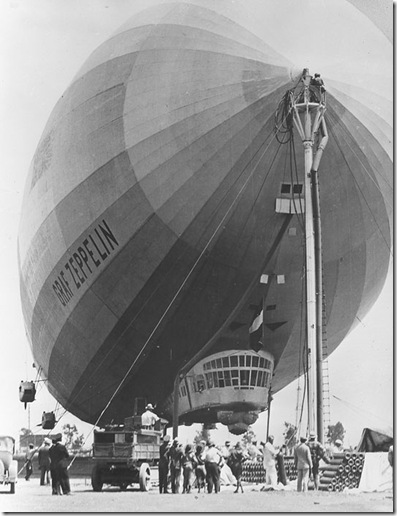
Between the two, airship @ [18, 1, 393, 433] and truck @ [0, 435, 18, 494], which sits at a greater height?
airship @ [18, 1, 393, 433]

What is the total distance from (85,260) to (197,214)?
3.42 m

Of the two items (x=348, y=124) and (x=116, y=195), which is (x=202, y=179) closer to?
(x=116, y=195)

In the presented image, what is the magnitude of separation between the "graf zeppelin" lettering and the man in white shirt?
6.18m

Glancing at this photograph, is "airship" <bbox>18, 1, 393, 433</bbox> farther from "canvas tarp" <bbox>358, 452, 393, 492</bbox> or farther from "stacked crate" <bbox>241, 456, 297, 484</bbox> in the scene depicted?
"canvas tarp" <bbox>358, 452, 393, 492</bbox>

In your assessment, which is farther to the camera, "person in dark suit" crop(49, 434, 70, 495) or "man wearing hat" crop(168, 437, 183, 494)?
"man wearing hat" crop(168, 437, 183, 494)

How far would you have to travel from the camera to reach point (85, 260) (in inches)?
787

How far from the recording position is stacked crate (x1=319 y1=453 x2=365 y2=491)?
15109 mm

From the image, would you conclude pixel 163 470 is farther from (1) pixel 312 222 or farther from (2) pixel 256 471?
(1) pixel 312 222

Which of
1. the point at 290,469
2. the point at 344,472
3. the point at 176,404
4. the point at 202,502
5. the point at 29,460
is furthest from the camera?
the point at 29,460

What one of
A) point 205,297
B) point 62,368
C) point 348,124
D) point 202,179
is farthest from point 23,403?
point 348,124

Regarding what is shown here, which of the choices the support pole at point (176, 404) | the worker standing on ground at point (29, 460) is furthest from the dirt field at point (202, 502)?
the worker standing on ground at point (29, 460)

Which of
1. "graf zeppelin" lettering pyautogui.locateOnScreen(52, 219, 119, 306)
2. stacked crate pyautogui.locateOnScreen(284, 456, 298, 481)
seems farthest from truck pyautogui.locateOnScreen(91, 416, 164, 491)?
"graf zeppelin" lettering pyautogui.locateOnScreen(52, 219, 119, 306)

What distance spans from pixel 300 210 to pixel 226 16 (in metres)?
4.61

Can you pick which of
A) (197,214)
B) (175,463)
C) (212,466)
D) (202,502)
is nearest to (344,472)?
(212,466)
